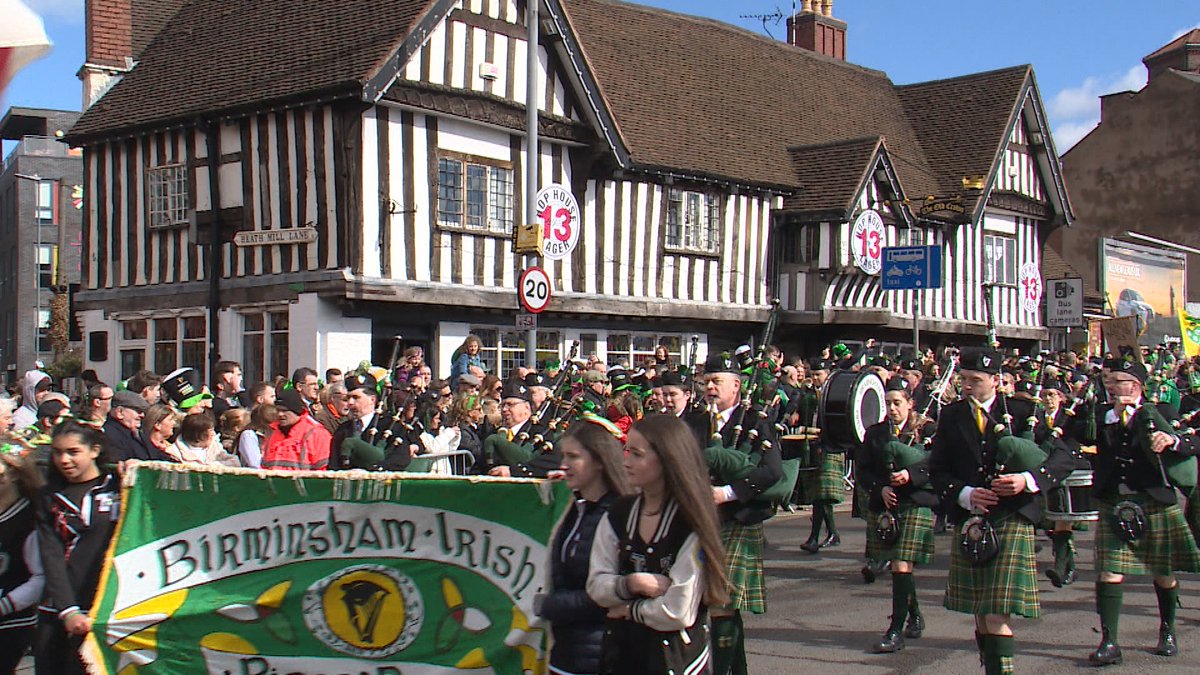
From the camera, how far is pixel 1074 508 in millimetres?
9711

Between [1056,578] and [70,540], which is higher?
[70,540]

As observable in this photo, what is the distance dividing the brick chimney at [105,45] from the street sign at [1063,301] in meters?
20.2

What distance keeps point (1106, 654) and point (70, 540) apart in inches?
222

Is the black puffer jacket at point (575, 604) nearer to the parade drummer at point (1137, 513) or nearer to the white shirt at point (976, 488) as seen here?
the white shirt at point (976, 488)

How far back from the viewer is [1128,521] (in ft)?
24.6

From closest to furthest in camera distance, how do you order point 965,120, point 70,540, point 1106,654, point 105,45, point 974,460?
point 70,540 → point 974,460 → point 1106,654 → point 105,45 → point 965,120

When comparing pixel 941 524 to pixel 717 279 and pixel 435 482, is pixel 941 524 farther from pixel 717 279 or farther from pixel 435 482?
pixel 717 279

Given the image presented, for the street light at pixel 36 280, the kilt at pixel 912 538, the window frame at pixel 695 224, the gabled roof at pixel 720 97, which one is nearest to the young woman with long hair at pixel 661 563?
the kilt at pixel 912 538

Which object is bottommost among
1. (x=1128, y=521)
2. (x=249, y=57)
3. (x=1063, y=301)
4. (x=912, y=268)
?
(x=1128, y=521)

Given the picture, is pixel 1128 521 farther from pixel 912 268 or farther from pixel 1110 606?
pixel 912 268

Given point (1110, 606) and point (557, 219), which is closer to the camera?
point (1110, 606)

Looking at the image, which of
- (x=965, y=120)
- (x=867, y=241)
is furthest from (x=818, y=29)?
(x=867, y=241)

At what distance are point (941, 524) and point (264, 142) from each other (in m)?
10.7

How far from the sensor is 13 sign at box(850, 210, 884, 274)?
23641mm
